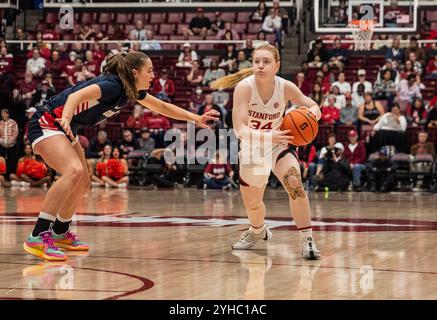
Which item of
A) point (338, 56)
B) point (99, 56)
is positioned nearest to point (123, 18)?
point (99, 56)

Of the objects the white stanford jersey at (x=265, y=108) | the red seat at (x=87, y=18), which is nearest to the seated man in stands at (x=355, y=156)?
the white stanford jersey at (x=265, y=108)

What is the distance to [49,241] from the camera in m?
7.73

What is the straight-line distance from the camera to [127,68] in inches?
314

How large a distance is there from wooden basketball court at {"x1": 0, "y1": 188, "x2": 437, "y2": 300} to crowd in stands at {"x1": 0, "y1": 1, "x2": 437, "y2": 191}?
448 cm

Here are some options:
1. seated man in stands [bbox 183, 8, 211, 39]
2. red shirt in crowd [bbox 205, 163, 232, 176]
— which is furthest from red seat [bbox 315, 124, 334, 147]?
seated man in stands [bbox 183, 8, 211, 39]

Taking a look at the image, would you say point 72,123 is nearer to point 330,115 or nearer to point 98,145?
point 98,145

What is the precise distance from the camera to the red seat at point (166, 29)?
25.8m

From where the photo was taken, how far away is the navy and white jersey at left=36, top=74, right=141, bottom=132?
7.88 m

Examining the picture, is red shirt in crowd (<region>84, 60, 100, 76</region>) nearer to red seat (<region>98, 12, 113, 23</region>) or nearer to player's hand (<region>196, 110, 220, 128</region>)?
red seat (<region>98, 12, 113, 23</region>)

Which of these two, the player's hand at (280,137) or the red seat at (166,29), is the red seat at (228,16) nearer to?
the red seat at (166,29)

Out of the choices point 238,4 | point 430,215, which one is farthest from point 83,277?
point 238,4

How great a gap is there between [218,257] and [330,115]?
1154 centimetres

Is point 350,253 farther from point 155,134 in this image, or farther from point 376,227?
point 155,134
